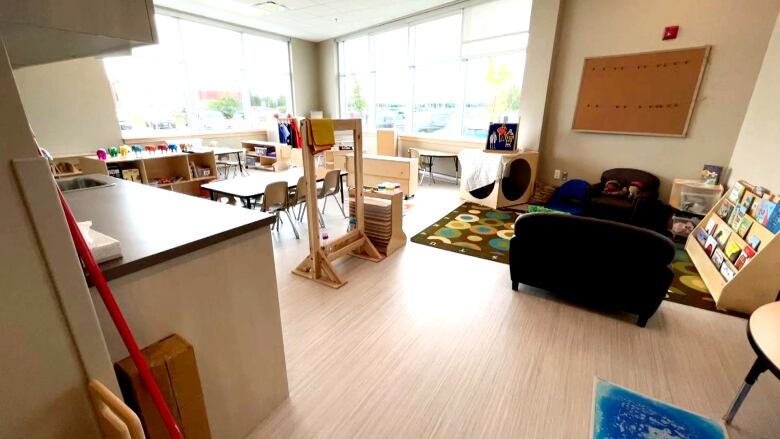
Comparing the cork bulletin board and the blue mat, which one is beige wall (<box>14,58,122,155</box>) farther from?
the cork bulletin board

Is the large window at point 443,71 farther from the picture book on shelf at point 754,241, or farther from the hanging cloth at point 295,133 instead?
the picture book on shelf at point 754,241

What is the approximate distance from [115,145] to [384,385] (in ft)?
18.4

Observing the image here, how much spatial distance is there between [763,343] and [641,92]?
12.7 ft

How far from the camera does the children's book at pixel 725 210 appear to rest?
295 cm

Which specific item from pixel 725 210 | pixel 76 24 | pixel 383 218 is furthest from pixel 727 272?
pixel 76 24

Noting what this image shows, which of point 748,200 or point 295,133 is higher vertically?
point 295,133

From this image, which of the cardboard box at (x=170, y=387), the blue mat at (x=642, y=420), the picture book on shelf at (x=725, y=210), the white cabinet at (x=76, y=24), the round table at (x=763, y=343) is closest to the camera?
the white cabinet at (x=76, y=24)

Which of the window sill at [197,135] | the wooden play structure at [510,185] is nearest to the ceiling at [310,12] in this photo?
the window sill at [197,135]

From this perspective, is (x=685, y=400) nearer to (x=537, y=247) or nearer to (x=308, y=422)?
(x=537, y=247)

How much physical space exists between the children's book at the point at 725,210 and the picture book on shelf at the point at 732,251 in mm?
492

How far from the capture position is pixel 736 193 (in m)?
2.94

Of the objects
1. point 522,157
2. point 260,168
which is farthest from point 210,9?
point 522,157

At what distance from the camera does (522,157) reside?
4.73 m

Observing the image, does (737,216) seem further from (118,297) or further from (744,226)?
(118,297)
